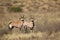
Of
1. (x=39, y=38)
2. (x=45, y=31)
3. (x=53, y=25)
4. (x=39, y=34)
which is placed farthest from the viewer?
(x=53, y=25)

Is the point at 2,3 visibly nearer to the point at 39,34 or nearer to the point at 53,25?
the point at 53,25

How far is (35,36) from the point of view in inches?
571

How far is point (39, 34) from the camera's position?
49.1 ft

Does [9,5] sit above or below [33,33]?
below

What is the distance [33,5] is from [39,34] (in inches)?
721

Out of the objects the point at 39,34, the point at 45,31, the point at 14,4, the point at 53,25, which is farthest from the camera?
the point at 14,4

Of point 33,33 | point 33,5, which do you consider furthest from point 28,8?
point 33,33

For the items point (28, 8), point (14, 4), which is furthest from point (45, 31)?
point (14, 4)

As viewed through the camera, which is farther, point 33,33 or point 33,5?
point 33,5

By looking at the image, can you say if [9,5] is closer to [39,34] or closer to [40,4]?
[40,4]

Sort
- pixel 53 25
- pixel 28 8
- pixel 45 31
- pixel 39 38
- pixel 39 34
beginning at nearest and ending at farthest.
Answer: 1. pixel 39 38
2. pixel 39 34
3. pixel 45 31
4. pixel 53 25
5. pixel 28 8

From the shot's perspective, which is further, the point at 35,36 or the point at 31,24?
the point at 31,24

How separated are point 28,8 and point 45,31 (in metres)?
15.5

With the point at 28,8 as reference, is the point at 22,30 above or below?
above
